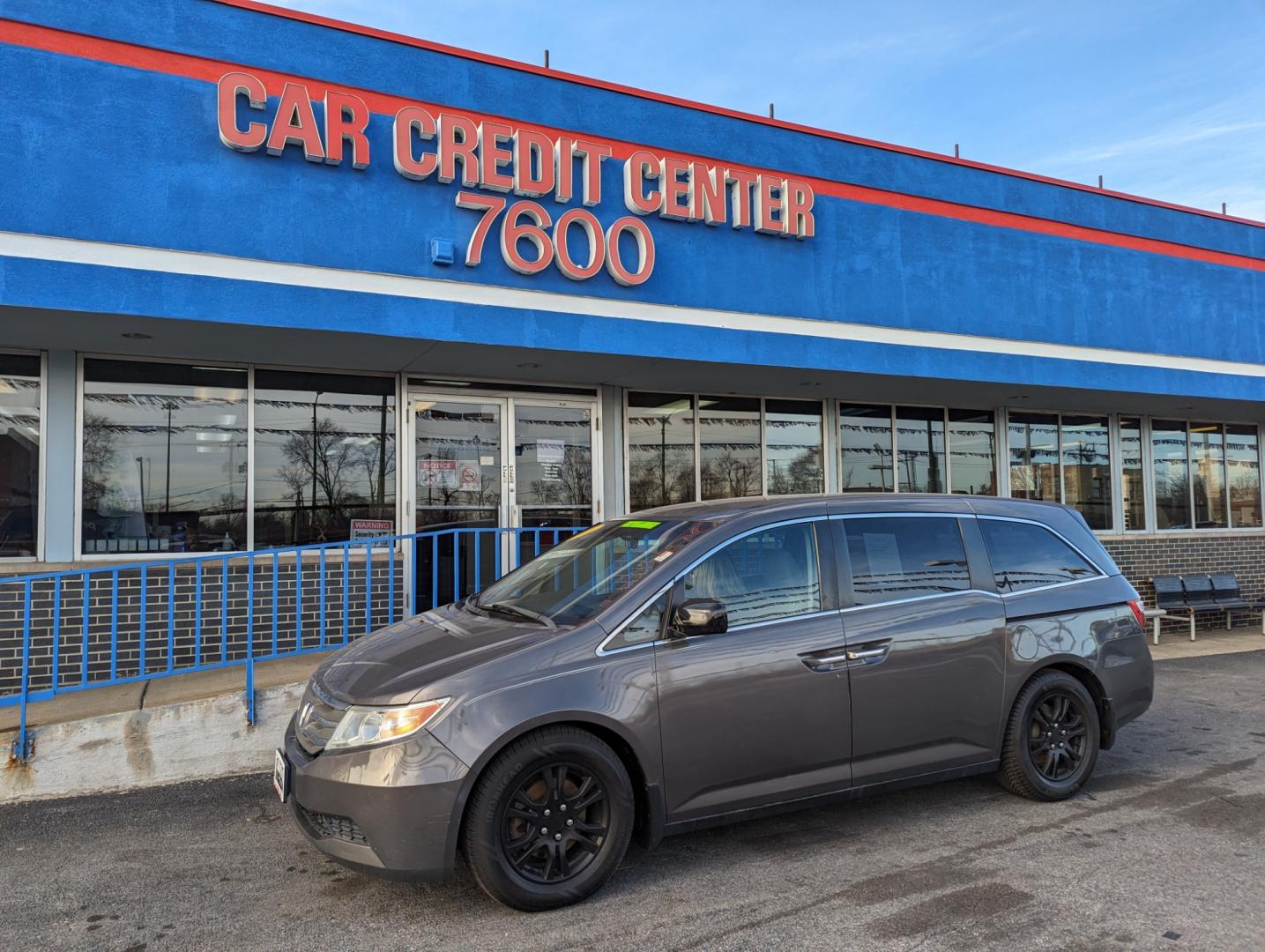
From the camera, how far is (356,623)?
7742 millimetres

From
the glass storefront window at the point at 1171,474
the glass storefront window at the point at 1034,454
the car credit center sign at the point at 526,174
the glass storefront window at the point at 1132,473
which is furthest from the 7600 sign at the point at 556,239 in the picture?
the glass storefront window at the point at 1171,474

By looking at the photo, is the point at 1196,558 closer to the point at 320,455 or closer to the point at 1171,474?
the point at 1171,474

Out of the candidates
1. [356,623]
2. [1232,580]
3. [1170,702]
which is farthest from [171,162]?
[1232,580]

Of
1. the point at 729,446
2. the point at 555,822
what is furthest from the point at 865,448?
the point at 555,822

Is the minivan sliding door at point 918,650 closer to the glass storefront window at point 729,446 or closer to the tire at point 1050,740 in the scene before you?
the tire at point 1050,740

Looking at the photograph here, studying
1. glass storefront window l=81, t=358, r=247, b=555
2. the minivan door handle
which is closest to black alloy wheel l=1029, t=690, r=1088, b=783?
the minivan door handle

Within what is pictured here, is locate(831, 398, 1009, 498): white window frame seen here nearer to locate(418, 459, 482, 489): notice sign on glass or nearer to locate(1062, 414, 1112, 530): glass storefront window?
locate(1062, 414, 1112, 530): glass storefront window

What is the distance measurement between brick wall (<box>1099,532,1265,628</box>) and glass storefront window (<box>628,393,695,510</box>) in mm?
6483

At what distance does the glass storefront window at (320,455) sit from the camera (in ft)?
27.5

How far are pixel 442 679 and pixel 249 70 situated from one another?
5.98 m

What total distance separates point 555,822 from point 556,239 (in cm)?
589

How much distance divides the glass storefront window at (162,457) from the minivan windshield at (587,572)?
419 centimetres

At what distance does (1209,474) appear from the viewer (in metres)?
14.5

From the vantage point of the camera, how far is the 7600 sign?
7.97m
